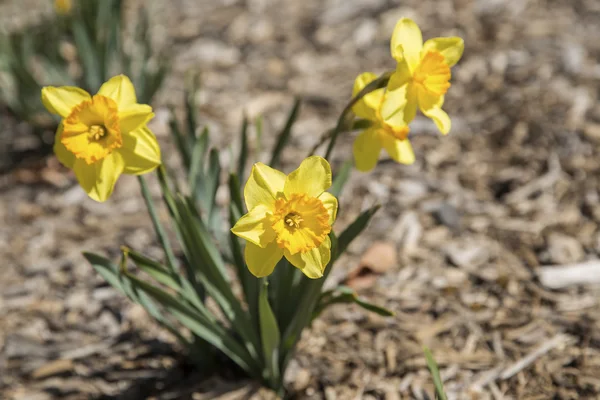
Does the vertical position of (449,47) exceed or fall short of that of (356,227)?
it exceeds it

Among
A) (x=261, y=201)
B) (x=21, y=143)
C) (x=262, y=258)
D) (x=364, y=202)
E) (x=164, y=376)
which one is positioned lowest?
(x=364, y=202)

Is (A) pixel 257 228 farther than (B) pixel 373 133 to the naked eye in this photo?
No

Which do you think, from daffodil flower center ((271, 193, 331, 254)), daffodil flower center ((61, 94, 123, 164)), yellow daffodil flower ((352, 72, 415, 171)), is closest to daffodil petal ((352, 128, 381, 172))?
yellow daffodil flower ((352, 72, 415, 171))

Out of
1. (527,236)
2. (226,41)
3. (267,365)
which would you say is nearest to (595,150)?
(527,236)

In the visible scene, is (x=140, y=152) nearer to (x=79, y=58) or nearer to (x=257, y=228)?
(x=257, y=228)

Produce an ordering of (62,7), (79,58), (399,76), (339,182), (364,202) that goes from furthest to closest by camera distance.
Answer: (62,7) → (79,58) → (364,202) → (339,182) → (399,76)

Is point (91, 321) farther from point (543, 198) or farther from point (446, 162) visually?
point (543, 198)

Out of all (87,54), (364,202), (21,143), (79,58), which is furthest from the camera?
(21,143)

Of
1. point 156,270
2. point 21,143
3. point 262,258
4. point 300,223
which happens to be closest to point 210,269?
point 156,270

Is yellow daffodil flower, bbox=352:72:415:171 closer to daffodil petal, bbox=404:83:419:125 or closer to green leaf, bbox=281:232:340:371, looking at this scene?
daffodil petal, bbox=404:83:419:125
